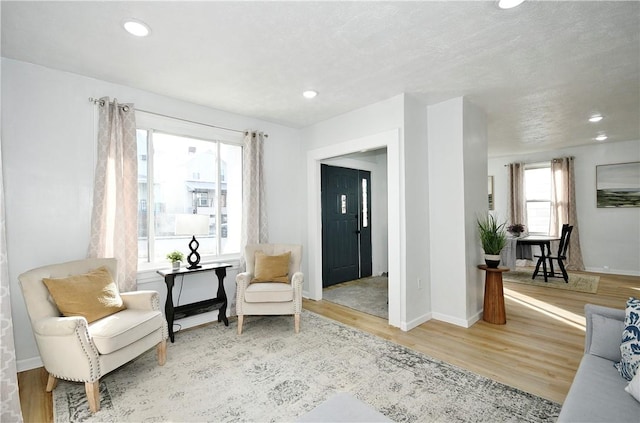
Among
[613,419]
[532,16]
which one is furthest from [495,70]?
[613,419]

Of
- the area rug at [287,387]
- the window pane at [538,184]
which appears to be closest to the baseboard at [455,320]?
the area rug at [287,387]

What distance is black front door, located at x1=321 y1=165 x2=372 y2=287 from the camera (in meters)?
5.31

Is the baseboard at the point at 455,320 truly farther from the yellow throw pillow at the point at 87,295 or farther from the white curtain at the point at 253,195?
the yellow throw pillow at the point at 87,295

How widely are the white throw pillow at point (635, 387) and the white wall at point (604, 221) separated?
6.55 metres

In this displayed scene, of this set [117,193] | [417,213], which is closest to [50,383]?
[117,193]

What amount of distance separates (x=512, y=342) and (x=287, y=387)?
91.4 inches

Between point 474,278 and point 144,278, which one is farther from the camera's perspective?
point 474,278

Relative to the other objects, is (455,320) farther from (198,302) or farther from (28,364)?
(28,364)

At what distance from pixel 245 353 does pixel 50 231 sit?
212 cm

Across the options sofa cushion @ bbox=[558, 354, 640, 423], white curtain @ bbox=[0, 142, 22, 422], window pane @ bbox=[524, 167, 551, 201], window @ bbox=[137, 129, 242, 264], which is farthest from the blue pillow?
window pane @ bbox=[524, 167, 551, 201]

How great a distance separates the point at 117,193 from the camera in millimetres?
3025

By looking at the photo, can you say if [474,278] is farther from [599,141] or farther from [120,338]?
[599,141]

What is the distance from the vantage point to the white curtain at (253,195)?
4.06 meters

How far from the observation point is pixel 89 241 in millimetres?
2898
